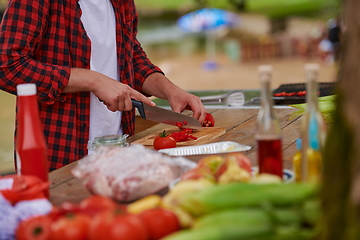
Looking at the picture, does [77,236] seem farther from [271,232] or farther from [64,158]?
[64,158]

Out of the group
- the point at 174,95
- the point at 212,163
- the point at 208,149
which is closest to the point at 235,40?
the point at 174,95

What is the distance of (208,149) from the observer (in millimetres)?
2238

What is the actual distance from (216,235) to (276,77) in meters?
14.4

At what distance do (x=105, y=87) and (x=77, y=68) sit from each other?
0.65ft

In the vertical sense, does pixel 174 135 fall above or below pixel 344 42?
below

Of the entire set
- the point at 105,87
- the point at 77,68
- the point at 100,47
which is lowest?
the point at 105,87

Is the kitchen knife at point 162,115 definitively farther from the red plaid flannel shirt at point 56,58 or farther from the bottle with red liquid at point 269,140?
the bottle with red liquid at point 269,140

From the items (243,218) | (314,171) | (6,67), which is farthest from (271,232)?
(6,67)

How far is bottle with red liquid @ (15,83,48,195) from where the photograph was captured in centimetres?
147

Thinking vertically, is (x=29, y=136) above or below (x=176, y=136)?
above

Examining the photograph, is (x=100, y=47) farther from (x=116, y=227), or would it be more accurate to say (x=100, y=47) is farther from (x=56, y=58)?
(x=116, y=227)

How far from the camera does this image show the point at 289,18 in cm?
2806

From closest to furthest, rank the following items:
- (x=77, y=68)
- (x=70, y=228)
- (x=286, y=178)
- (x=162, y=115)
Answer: (x=70, y=228) < (x=286, y=178) < (x=77, y=68) < (x=162, y=115)

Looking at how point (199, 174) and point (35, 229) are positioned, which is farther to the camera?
point (199, 174)
